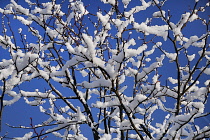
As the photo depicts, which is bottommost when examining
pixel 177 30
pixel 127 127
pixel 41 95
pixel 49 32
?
pixel 127 127

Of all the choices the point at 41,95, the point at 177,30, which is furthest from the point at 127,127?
the point at 177,30

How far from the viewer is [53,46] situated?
13.6 ft

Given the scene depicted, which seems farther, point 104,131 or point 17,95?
point 104,131

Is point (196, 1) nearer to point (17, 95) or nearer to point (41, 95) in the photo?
point (41, 95)

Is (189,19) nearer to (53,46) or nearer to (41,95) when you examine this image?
(53,46)

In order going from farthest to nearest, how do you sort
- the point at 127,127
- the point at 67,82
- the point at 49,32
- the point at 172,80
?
the point at 172,80
the point at 49,32
the point at 67,82
the point at 127,127

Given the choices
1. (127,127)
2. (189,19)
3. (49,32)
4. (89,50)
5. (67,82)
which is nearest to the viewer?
(89,50)

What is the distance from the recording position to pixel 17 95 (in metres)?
3.44

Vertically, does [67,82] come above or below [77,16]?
below

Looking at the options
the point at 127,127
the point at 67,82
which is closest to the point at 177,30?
the point at 127,127

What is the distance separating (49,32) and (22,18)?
52 cm

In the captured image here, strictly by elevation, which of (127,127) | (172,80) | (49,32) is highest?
(49,32)

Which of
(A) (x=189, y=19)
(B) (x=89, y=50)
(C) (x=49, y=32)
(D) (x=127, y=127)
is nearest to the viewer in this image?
(B) (x=89, y=50)

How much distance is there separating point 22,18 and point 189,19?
2.98 m
